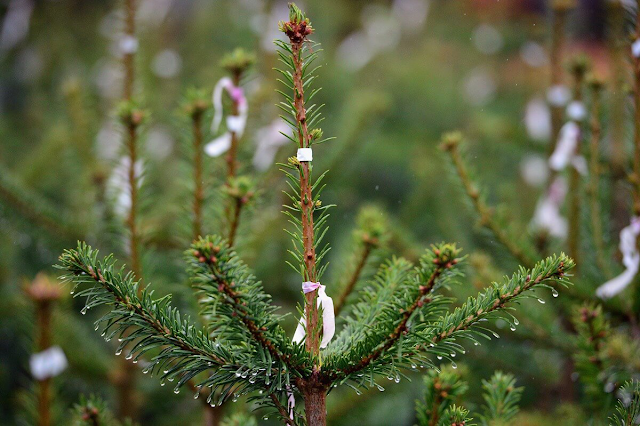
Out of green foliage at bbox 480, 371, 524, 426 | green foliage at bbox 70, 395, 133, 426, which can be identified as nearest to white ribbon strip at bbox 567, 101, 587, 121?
green foliage at bbox 480, 371, 524, 426

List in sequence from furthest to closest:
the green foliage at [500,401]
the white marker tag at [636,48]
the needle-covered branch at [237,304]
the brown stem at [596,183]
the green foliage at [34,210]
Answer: the green foliage at [34,210] → the brown stem at [596,183] → the white marker tag at [636,48] → the green foliage at [500,401] → the needle-covered branch at [237,304]

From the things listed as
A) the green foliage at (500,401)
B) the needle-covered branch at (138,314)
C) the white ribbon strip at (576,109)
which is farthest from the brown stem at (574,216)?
the needle-covered branch at (138,314)

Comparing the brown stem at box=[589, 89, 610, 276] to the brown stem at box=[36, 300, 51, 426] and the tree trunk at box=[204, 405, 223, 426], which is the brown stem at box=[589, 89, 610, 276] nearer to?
the tree trunk at box=[204, 405, 223, 426]

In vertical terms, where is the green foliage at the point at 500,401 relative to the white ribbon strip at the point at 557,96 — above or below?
below

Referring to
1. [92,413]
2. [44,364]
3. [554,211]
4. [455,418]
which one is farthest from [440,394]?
[554,211]

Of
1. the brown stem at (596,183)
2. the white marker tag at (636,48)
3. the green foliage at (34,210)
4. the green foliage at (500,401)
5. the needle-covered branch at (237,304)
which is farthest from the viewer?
the green foliage at (34,210)

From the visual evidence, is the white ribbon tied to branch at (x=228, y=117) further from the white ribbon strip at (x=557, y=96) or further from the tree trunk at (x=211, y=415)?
the white ribbon strip at (x=557, y=96)

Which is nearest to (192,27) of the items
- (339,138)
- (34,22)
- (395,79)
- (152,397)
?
(34,22)
